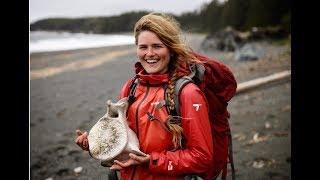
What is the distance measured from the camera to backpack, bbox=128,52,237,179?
2318mm

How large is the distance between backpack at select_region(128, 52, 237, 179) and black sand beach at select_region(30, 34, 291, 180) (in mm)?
1620

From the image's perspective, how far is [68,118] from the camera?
19.2 ft

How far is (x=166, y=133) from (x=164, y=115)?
0.35 ft

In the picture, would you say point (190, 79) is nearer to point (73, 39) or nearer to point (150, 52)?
point (150, 52)

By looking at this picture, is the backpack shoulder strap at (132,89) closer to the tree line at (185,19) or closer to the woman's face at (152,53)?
the woman's face at (152,53)

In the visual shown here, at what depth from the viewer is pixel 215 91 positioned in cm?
239

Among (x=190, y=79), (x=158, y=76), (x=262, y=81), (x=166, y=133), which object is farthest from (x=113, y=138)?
(x=262, y=81)

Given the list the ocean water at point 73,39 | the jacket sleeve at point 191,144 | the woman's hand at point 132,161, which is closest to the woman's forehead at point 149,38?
the jacket sleeve at point 191,144

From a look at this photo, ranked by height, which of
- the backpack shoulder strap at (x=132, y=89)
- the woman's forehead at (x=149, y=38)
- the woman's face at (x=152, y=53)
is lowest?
the backpack shoulder strap at (x=132, y=89)

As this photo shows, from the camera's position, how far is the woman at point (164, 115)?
2201 millimetres

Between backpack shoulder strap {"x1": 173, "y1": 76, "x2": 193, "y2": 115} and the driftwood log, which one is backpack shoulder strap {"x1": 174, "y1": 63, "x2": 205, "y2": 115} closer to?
backpack shoulder strap {"x1": 173, "y1": 76, "x2": 193, "y2": 115}
